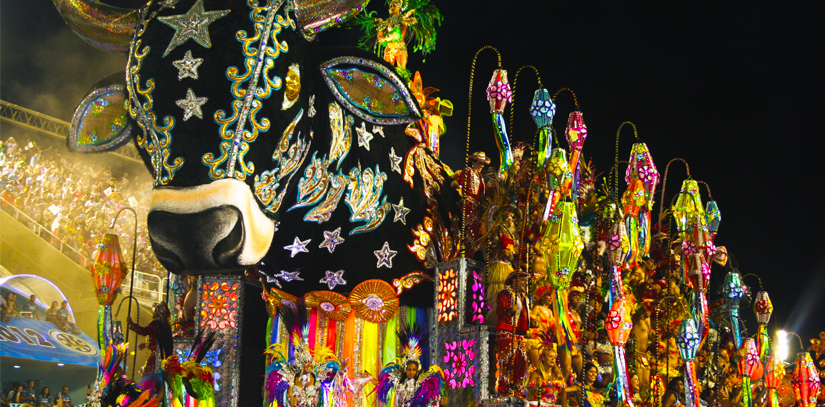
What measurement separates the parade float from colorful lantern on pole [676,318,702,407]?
0.5 inches

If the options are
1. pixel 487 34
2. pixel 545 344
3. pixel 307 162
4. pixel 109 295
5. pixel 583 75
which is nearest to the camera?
pixel 307 162

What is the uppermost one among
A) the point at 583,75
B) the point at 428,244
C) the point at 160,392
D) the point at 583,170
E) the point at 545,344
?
the point at 583,75

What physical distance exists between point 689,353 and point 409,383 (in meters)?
1.93

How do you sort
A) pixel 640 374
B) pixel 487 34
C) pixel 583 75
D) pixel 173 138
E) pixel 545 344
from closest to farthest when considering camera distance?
1. pixel 173 138
2. pixel 545 344
3. pixel 640 374
4. pixel 487 34
5. pixel 583 75

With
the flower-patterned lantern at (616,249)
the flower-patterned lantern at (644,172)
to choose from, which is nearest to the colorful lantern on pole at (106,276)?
the flower-patterned lantern at (616,249)

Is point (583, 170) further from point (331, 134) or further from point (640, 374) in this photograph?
point (331, 134)

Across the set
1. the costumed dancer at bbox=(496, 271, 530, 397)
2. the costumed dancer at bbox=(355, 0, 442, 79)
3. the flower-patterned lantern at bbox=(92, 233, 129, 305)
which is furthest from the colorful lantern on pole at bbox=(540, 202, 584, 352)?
the flower-patterned lantern at bbox=(92, 233, 129, 305)

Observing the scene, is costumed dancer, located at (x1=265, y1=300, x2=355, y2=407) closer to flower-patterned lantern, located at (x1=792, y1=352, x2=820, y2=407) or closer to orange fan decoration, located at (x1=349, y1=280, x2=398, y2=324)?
orange fan decoration, located at (x1=349, y1=280, x2=398, y2=324)

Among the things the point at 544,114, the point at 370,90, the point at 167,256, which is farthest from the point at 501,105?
the point at 167,256

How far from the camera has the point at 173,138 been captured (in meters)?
3.77

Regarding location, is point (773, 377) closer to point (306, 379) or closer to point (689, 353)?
point (689, 353)

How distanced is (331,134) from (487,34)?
10.5 ft

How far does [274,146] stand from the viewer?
391cm

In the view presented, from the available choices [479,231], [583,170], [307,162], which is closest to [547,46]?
[583,170]
